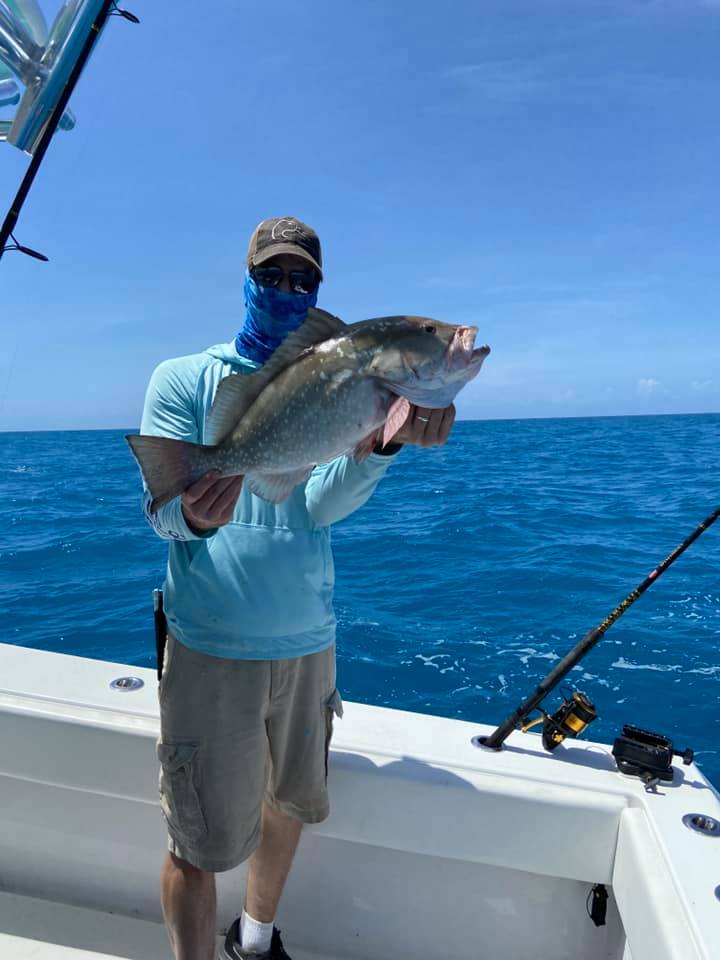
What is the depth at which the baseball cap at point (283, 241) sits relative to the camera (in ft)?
7.38

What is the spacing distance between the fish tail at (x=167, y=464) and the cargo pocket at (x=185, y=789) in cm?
85

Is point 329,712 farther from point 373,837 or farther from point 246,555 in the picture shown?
point 246,555

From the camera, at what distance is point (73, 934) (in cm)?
290

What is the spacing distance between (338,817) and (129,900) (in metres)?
1.20

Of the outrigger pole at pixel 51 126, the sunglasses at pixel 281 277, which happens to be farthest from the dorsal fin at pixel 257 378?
the outrigger pole at pixel 51 126

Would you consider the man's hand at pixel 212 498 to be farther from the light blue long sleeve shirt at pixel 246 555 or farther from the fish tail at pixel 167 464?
the light blue long sleeve shirt at pixel 246 555

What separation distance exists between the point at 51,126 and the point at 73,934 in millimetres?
3441

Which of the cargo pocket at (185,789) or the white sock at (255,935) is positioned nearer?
the cargo pocket at (185,789)

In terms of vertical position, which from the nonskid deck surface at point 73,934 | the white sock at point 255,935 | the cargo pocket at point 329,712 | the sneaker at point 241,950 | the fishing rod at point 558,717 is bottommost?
the nonskid deck surface at point 73,934

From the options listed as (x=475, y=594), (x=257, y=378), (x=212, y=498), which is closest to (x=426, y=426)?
(x=257, y=378)

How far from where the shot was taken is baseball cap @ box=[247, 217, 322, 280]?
225 centimetres

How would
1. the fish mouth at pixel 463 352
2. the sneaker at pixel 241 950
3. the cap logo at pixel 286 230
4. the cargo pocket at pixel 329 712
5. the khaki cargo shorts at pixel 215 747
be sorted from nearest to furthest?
the fish mouth at pixel 463 352, the khaki cargo shorts at pixel 215 747, the cap logo at pixel 286 230, the cargo pocket at pixel 329 712, the sneaker at pixel 241 950

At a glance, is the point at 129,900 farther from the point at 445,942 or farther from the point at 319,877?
the point at 445,942

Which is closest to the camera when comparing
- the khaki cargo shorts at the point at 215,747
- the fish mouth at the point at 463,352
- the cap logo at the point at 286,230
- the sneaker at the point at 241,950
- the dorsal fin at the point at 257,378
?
the fish mouth at the point at 463,352
